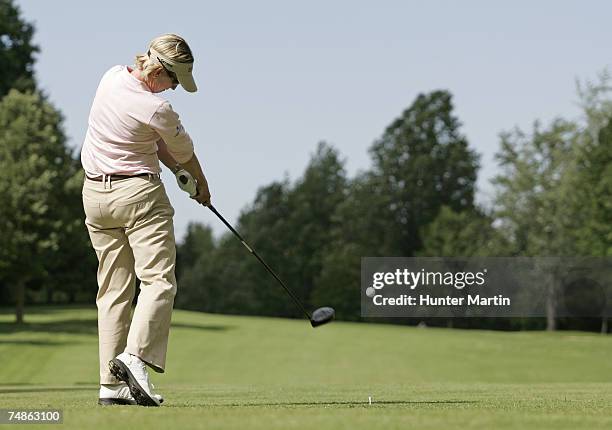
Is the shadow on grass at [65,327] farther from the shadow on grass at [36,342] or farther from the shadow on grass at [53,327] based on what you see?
the shadow on grass at [36,342]

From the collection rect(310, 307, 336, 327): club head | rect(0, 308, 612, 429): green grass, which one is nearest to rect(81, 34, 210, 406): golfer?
rect(310, 307, 336, 327): club head

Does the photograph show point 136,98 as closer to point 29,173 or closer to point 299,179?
point 29,173

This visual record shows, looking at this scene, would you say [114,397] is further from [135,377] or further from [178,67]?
[178,67]

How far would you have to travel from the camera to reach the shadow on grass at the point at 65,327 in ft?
129

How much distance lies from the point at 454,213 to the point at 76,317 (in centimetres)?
2885

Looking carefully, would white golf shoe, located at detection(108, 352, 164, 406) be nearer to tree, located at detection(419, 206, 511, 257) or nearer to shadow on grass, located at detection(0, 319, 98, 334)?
shadow on grass, located at detection(0, 319, 98, 334)

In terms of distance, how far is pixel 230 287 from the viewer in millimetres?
87750

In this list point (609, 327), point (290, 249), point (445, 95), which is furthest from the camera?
point (290, 249)

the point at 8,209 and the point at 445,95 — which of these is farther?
the point at 445,95

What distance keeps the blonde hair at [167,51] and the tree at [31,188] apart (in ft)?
104

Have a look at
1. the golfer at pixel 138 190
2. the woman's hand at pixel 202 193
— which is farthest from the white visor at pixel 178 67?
the woman's hand at pixel 202 193

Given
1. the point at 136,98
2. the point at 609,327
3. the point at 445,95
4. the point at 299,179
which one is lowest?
the point at 609,327

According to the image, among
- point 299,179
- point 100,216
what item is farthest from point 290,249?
point 100,216

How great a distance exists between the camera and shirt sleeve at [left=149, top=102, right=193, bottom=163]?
21.0 feet
